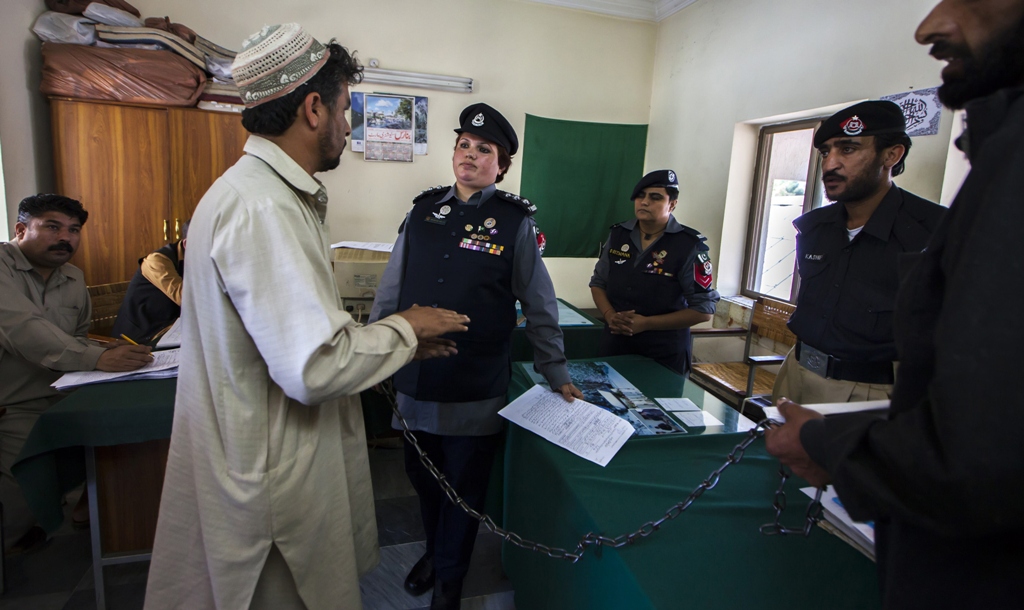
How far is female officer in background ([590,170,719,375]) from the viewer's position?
2.48 metres

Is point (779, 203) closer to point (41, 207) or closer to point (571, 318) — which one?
point (571, 318)

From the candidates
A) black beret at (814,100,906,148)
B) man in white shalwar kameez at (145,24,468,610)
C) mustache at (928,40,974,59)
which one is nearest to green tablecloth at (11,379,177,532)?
man in white shalwar kameez at (145,24,468,610)

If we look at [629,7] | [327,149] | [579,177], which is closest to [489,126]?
[327,149]

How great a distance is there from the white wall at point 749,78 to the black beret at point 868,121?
0.73m

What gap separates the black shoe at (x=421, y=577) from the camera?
6.30 feet

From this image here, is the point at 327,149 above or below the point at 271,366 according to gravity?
above

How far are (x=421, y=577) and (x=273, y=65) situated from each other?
5.88 ft

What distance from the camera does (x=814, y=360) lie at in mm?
1835

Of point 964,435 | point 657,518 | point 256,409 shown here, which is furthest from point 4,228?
point 964,435

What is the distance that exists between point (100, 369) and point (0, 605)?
911 millimetres

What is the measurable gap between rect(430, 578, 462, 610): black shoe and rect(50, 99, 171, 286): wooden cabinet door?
9.99 ft

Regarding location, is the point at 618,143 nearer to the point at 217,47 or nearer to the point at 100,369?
the point at 217,47

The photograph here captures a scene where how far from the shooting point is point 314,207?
1.10 meters

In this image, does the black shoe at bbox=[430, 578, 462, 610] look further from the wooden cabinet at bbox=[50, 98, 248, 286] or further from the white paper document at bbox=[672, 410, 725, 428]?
the wooden cabinet at bbox=[50, 98, 248, 286]
